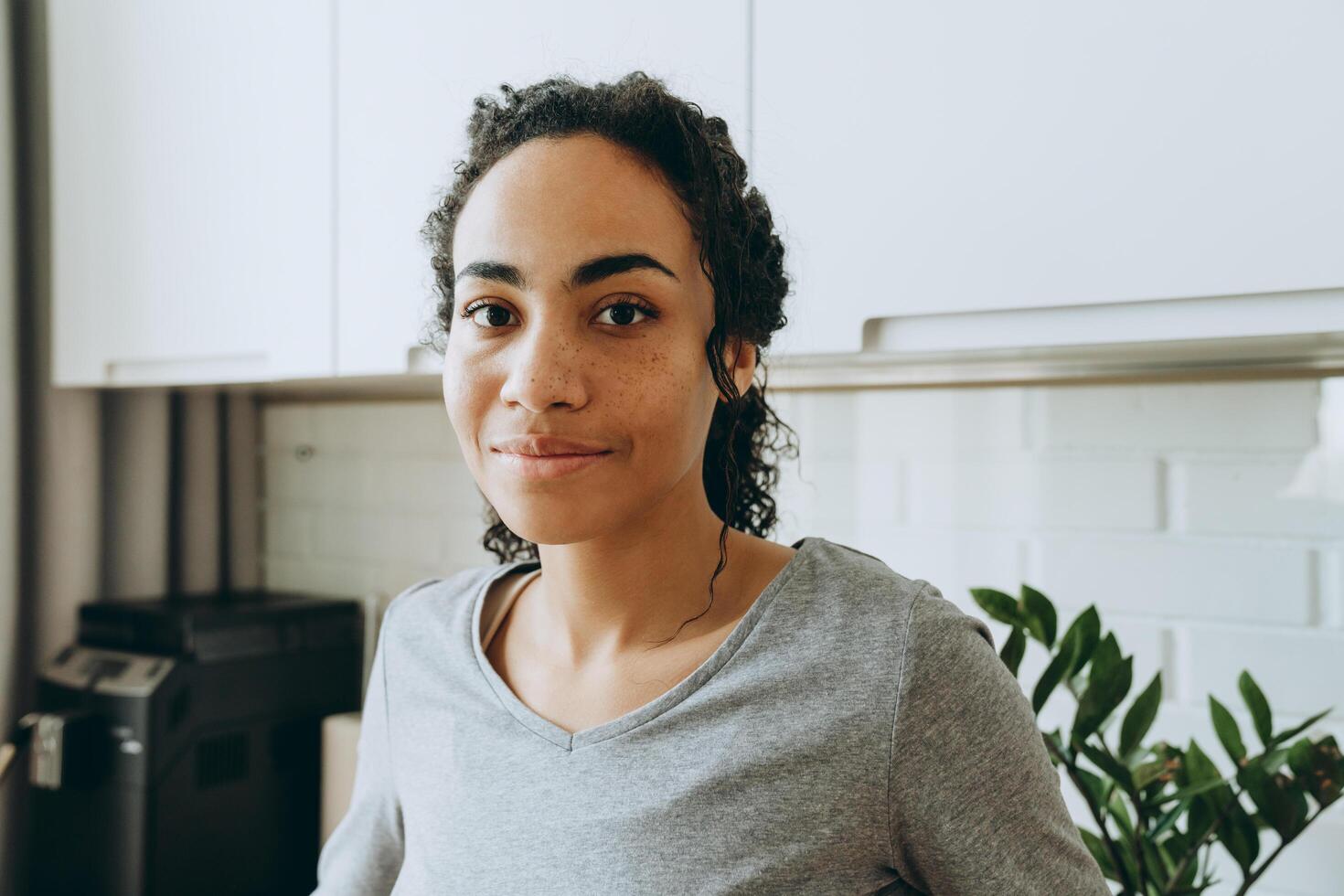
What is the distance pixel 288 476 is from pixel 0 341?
491 millimetres

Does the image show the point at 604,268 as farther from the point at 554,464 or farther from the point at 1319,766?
the point at 1319,766

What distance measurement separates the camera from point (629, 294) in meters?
0.71

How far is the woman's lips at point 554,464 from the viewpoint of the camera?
704 millimetres

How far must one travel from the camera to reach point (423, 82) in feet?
4.07

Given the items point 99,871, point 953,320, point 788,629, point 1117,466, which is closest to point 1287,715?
point 1117,466

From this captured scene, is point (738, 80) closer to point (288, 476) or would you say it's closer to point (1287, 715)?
point (1287, 715)

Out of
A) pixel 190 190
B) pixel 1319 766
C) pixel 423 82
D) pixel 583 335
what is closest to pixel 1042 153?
pixel 583 335

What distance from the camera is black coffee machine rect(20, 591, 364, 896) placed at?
1.50 meters

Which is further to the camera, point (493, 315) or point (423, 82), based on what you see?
point (423, 82)

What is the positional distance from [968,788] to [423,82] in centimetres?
93

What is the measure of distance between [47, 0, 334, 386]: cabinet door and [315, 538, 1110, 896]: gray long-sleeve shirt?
2.39ft

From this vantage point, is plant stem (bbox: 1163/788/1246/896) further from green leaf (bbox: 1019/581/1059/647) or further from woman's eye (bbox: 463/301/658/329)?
woman's eye (bbox: 463/301/658/329)

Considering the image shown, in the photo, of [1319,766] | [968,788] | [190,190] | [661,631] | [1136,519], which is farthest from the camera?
[190,190]

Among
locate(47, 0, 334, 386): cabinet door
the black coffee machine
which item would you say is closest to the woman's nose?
locate(47, 0, 334, 386): cabinet door
